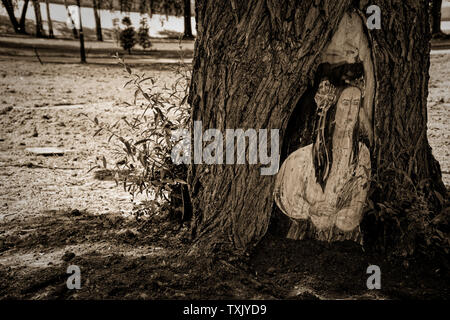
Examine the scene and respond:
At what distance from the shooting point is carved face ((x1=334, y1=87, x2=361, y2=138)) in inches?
84.3

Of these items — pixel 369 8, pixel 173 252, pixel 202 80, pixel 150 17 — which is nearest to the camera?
pixel 369 8

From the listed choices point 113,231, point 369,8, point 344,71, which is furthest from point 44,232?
point 369,8

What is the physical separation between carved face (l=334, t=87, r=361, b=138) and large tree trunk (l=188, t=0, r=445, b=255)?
0.11 metres

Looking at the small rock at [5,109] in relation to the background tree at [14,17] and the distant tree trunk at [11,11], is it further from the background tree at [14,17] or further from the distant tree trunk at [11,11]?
the background tree at [14,17]

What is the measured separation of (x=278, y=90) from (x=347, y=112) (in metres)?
0.43

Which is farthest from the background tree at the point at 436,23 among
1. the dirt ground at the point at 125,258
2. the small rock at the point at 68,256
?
the small rock at the point at 68,256

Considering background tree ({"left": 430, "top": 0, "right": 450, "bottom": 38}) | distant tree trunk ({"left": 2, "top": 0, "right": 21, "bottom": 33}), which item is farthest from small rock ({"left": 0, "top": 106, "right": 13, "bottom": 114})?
background tree ({"left": 430, "top": 0, "right": 450, "bottom": 38})

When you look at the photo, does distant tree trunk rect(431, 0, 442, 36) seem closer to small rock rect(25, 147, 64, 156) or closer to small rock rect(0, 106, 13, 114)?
small rock rect(0, 106, 13, 114)

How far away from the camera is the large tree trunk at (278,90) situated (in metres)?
2.01
